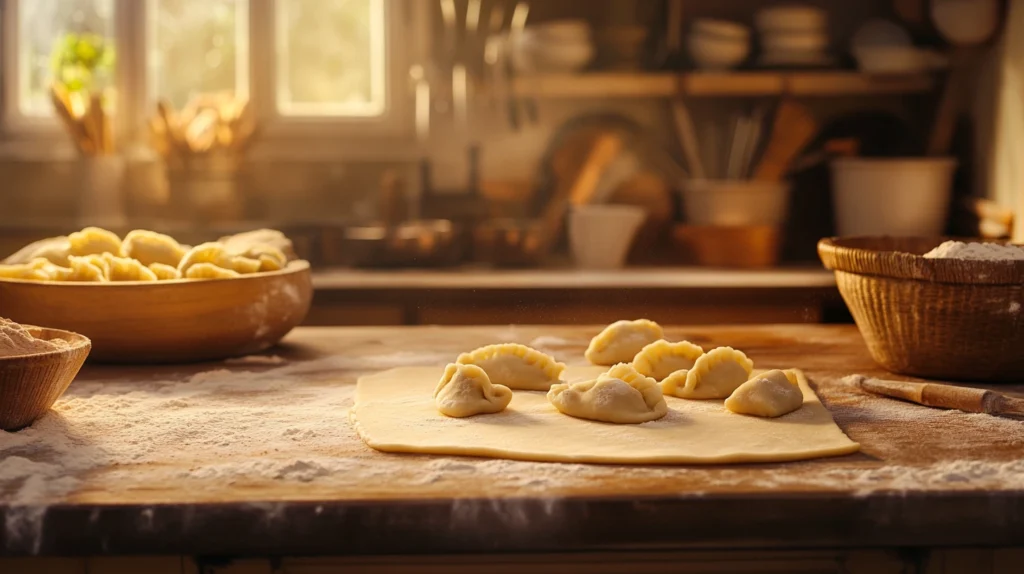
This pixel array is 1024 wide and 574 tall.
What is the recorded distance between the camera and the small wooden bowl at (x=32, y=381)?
42.9 inches

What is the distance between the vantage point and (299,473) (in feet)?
3.23

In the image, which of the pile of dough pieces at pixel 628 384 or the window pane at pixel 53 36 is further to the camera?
the window pane at pixel 53 36

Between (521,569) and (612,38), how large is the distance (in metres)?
2.79

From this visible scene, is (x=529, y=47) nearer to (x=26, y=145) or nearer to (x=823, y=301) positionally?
(x=823, y=301)


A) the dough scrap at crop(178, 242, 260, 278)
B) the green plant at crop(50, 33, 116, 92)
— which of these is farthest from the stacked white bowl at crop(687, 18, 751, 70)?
the dough scrap at crop(178, 242, 260, 278)

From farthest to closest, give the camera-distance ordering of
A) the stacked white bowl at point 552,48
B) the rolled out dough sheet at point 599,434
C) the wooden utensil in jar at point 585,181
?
the wooden utensil in jar at point 585,181
the stacked white bowl at point 552,48
the rolled out dough sheet at point 599,434

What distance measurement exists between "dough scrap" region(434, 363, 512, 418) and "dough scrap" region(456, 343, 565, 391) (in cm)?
10

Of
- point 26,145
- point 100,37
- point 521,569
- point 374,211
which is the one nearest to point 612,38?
point 374,211

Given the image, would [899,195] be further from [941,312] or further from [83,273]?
[83,273]

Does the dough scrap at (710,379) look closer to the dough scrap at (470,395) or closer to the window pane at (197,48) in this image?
the dough scrap at (470,395)

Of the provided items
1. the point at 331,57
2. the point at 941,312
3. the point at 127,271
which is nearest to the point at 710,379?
the point at 941,312

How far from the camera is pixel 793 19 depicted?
3484 mm

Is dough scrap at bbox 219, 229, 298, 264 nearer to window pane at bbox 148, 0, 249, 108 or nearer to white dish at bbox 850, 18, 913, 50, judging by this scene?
window pane at bbox 148, 0, 249, 108

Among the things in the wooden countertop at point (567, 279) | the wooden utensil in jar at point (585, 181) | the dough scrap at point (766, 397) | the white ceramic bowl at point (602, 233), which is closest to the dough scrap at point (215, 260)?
the dough scrap at point (766, 397)
